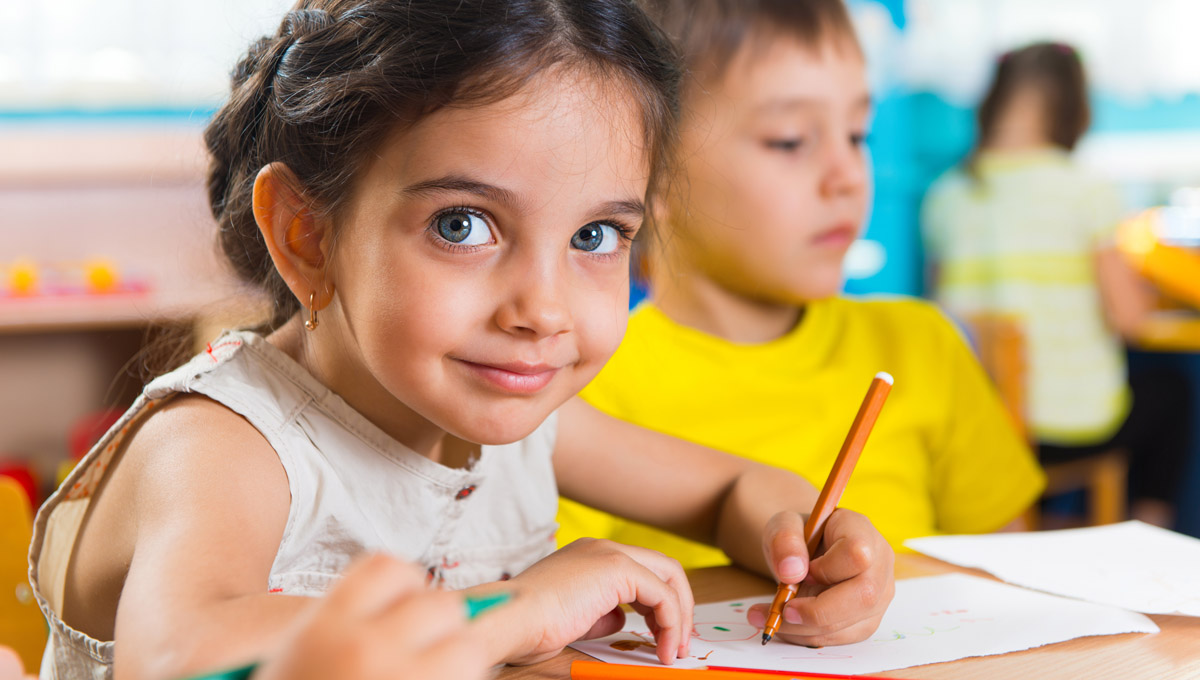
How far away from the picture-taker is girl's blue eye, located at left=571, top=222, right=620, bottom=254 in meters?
0.65

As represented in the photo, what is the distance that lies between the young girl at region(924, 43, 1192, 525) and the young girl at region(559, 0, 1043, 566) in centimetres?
146

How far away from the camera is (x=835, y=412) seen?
1.14 m

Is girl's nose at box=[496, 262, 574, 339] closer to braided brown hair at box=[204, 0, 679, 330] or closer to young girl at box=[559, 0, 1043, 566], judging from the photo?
braided brown hair at box=[204, 0, 679, 330]

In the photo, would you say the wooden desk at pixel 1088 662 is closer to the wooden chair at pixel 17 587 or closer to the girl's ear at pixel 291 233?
the girl's ear at pixel 291 233

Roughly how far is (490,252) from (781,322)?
2.19ft

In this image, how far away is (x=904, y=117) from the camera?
410 centimetres

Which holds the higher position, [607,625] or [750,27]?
[750,27]

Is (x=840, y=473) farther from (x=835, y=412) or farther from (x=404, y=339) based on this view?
(x=835, y=412)

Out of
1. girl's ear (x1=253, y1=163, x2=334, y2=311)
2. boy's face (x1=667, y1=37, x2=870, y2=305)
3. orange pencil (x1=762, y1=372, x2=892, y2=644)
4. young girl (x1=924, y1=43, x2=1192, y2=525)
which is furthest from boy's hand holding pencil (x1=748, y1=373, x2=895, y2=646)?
young girl (x1=924, y1=43, x2=1192, y2=525)

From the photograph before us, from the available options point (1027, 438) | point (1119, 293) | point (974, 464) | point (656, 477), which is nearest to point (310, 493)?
point (656, 477)

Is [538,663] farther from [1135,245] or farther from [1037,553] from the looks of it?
[1135,245]

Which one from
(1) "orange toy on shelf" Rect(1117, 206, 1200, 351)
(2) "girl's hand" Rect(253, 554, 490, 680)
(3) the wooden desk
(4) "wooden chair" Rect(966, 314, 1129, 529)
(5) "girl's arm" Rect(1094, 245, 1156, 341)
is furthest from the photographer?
(1) "orange toy on shelf" Rect(1117, 206, 1200, 351)

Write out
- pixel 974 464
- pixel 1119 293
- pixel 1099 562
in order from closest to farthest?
pixel 1099 562, pixel 974 464, pixel 1119 293

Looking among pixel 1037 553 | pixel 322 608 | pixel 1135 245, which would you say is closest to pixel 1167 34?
pixel 1135 245
